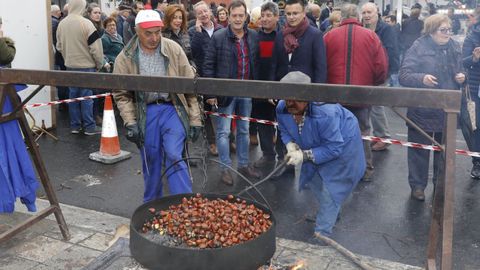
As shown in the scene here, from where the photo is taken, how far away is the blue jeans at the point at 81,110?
8539mm

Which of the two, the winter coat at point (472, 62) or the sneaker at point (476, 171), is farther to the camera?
the winter coat at point (472, 62)

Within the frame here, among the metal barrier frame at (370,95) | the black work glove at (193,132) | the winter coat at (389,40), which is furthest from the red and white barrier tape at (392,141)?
the metal barrier frame at (370,95)

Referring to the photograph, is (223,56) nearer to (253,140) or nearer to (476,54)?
(253,140)

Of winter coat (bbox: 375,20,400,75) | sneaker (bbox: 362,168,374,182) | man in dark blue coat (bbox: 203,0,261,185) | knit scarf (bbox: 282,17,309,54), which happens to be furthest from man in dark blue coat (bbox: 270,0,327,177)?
winter coat (bbox: 375,20,400,75)

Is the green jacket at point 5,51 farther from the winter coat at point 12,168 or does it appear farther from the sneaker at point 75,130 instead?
the sneaker at point 75,130

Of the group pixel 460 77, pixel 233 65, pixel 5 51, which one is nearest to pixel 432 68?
pixel 460 77

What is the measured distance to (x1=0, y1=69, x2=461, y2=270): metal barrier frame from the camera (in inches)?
109

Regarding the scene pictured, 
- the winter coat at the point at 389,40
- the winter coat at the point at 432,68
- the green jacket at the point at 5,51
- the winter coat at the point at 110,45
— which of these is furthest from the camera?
the winter coat at the point at 110,45

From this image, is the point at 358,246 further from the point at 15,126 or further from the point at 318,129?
the point at 15,126

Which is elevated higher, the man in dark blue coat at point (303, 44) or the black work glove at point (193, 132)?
the man in dark blue coat at point (303, 44)

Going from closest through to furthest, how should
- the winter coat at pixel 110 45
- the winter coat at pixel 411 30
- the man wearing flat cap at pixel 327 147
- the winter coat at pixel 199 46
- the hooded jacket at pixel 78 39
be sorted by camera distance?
the man wearing flat cap at pixel 327 147
the winter coat at pixel 199 46
the hooded jacket at pixel 78 39
the winter coat at pixel 110 45
the winter coat at pixel 411 30

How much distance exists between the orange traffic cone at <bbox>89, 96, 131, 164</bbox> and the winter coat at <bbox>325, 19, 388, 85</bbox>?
3.22 meters

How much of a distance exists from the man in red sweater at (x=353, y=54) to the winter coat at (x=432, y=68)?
0.44 meters

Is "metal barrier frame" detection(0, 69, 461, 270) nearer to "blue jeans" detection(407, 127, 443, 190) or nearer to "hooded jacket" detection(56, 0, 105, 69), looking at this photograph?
"blue jeans" detection(407, 127, 443, 190)
